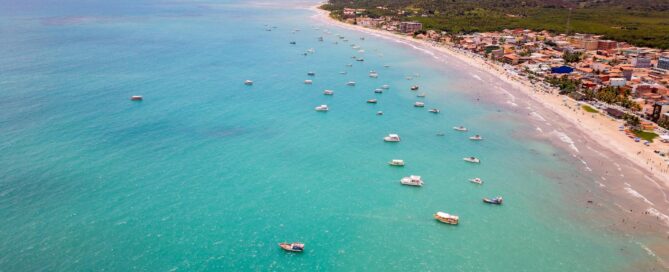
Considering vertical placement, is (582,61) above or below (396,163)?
above

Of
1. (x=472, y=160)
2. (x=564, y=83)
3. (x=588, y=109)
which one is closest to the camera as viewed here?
(x=472, y=160)

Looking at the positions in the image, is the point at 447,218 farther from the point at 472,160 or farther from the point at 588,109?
the point at 588,109

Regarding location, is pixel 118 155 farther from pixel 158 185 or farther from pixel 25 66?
pixel 25 66

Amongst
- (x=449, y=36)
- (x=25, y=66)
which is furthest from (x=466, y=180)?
(x=449, y=36)

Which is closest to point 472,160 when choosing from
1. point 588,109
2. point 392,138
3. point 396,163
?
point 396,163

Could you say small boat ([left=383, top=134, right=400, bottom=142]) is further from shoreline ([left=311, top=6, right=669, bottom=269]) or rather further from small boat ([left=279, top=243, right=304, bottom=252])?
small boat ([left=279, top=243, right=304, bottom=252])

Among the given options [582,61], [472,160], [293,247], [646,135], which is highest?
[582,61]

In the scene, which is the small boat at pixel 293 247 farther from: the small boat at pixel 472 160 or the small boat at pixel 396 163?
the small boat at pixel 472 160
